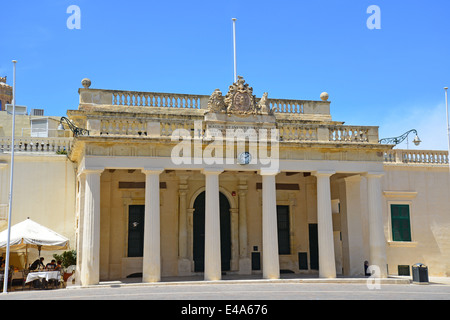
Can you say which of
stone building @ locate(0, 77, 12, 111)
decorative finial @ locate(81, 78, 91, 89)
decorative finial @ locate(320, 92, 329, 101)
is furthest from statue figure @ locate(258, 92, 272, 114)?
stone building @ locate(0, 77, 12, 111)

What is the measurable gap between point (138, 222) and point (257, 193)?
5.66 m

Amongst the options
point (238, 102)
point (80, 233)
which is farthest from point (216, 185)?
point (80, 233)

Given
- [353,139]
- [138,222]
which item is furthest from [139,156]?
[353,139]

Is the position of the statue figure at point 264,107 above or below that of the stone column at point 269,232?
above

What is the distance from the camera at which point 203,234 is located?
2362cm

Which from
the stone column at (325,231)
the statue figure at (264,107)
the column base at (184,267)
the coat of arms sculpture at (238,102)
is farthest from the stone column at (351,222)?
the column base at (184,267)

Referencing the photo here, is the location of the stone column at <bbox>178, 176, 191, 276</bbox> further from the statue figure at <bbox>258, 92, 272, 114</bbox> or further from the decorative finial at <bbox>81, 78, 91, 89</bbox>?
the decorative finial at <bbox>81, 78, 91, 89</bbox>

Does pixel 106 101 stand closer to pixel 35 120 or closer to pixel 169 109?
pixel 169 109

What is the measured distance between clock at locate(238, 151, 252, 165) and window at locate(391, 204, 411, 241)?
342 inches

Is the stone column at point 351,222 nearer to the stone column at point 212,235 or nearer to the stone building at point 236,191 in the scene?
the stone building at point 236,191

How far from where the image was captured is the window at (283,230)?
2439 centimetres

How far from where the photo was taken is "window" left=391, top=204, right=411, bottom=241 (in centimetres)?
2492

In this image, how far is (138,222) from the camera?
901 inches

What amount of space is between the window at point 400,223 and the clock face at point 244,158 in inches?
342
